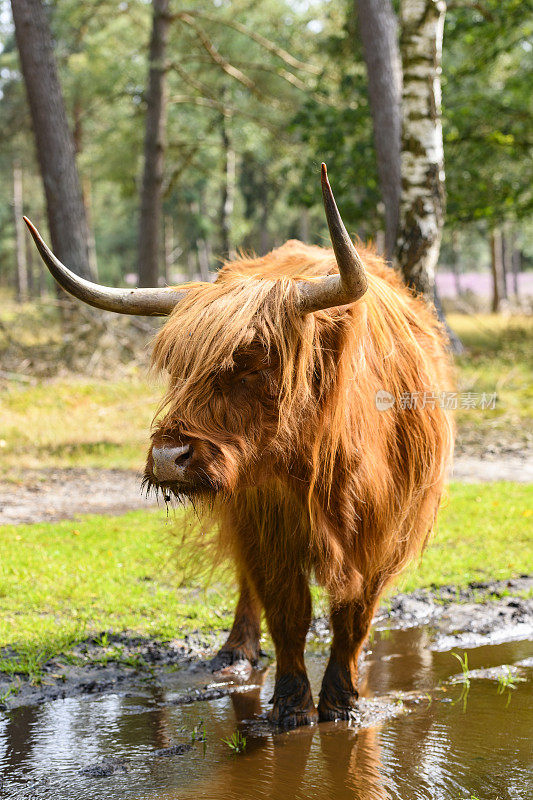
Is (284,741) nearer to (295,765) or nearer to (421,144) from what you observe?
(295,765)

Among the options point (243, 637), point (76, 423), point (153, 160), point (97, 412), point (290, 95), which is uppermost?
point (290, 95)

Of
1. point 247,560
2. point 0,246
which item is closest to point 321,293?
point 247,560

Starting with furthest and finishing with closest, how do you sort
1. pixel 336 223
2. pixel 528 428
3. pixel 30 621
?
1. pixel 528 428
2. pixel 30 621
3. pixel 336 223

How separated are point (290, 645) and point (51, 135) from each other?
12.2 meters

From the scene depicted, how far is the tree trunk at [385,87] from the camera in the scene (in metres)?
13.4

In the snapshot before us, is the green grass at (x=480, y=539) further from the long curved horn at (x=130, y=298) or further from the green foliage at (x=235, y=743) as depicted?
the long curved horn at (x=130, y=298)

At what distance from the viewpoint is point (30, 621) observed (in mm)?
4711

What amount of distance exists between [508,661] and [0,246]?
49.2m

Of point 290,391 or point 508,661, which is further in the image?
point 508,661

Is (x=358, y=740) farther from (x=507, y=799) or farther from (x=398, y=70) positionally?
(x=398, y=70)

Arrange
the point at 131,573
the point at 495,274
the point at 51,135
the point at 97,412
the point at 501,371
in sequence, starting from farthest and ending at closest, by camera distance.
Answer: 1. the point at 495,274
2. the point at 51,135
3. the point at 501,371
4. the point at 97,412
5. the point at 131,573

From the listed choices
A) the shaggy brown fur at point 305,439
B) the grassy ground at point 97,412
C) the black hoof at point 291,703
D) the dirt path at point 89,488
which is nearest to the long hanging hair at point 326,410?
the shaggy brown fur at point 305,439

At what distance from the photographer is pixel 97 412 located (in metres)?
10.9

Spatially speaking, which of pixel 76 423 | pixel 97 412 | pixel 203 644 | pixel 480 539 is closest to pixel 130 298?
pixel 203 644
